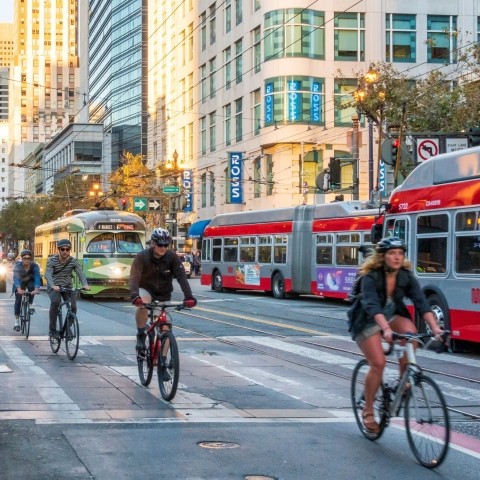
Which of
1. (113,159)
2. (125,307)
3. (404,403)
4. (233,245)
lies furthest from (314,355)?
(113,159)

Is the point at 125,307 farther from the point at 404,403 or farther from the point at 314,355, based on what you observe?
the point at 404,403

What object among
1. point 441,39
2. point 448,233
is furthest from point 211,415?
point 441,39

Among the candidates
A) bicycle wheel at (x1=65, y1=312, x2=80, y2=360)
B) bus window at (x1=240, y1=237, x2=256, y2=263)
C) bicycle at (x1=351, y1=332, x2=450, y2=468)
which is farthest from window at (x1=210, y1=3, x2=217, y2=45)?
bicycle at (x1=351, y1=332, x2=450, y2=468)

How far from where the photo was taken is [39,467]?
6.99 metres

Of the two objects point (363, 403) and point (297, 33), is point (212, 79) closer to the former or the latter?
point (297, 33)

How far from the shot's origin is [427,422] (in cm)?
730

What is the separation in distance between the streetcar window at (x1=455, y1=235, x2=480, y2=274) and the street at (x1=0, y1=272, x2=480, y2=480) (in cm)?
149

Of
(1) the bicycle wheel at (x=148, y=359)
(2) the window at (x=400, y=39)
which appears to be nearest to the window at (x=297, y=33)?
(2) the window at (x=400, y=39)

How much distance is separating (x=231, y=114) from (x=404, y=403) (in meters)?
54.8

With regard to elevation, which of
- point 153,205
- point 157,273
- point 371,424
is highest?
point 153,205

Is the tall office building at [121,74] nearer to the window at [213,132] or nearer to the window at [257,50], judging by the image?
the window at [213,132]

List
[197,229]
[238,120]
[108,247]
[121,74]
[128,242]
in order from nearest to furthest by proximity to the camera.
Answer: [108,247] < [128,242] < [238,120] < [197,229] < [121,74]

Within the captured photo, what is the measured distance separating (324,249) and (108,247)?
23.2 feet

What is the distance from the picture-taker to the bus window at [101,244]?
3075 centimetres
